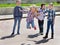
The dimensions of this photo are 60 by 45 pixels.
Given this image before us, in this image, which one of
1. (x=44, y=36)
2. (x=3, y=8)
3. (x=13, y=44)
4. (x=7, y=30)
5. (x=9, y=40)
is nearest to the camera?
(x=13, y=44)

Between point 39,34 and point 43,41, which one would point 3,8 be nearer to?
point 39,34

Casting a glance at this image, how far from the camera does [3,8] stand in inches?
781

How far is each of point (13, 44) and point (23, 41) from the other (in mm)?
643

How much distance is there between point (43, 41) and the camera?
9.90 metres

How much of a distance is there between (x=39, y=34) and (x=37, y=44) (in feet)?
6.29

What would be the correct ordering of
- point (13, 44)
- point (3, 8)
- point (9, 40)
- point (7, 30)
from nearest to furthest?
point (13, 44) < point (9, 40) < point (7, 30) < point (3, 8)

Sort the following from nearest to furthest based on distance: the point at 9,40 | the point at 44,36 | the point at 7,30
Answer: the point at 9,40, the point at 44,36, the point at 7,30

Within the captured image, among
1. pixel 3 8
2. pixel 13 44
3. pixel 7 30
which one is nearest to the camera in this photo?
pixel 13 44

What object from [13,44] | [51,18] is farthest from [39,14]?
[13,44]

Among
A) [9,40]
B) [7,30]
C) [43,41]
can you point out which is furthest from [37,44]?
[7,30]

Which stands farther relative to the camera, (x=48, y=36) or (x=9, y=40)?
(x=48, y=36)

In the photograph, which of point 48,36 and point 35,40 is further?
point 48,36

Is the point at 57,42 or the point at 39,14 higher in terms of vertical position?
the point at 39,14

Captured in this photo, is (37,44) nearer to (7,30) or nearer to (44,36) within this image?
(44,36)
